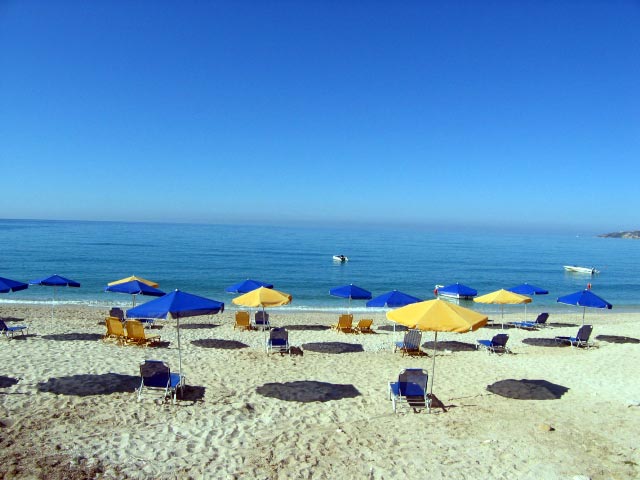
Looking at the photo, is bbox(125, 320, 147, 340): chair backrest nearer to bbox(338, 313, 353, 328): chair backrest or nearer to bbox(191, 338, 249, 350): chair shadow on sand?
bbox(191, 338, 249, 350): chair shadow on sand

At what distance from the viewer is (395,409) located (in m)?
7.58

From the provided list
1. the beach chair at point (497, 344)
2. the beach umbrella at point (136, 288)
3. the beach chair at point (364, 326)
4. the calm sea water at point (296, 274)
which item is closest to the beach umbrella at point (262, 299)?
the beach umbrella at point (136, 288)

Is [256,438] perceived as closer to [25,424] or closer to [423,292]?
[25,424]

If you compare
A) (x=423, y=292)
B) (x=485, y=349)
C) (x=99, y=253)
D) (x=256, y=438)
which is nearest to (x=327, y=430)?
(x=256, y=438)

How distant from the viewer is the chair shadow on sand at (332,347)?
12.6 meters

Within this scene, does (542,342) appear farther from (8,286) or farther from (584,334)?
(8,286)

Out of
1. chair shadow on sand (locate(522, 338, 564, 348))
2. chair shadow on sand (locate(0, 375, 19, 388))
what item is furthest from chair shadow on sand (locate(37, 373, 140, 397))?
chair shadow on sand (locate(522, 338, 564, 348))

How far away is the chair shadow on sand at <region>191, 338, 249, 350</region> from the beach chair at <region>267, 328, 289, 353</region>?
103 centimetres

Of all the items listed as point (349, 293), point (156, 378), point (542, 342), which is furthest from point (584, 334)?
point (156, 378)

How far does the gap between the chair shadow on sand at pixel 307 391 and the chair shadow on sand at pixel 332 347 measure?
144 inches

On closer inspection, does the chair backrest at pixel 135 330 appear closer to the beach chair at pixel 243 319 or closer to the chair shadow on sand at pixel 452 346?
the beach chair at pixel 243 319

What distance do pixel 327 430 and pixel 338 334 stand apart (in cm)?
928

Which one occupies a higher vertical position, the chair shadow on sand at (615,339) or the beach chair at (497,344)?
the beach chair at (497,344)

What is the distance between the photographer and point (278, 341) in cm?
1252
